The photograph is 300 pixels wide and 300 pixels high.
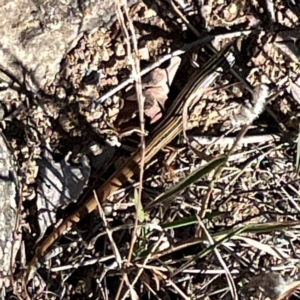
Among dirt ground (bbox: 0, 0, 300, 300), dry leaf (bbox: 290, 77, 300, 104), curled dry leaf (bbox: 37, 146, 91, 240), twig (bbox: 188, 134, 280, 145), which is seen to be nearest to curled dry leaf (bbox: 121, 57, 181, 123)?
dirt ground (bbox: 0, 0, 300, 300)

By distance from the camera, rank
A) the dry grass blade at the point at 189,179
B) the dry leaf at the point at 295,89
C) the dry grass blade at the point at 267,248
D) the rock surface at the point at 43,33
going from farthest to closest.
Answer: the dry leaf at the point at 295,89 → the rock surface at the point at 43,33 → the dry grass blade at the point at 267,248 → the dry grass blade at the point at 189,179

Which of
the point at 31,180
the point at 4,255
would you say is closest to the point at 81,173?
the point at 31,180

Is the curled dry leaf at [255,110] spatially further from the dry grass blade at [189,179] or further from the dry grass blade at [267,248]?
the dry grass blade at [267,248]

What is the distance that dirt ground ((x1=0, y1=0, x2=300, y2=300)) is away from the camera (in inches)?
82.9

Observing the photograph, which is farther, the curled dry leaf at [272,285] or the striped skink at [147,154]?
the striped skink at [147,154]

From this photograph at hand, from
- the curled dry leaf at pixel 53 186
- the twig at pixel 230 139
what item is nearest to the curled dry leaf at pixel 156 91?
the twig at pixel 230 139

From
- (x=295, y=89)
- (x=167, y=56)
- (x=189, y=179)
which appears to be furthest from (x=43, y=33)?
(x=295, y=89)

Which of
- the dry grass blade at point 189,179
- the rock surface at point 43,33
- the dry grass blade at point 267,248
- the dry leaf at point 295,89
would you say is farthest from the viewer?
the dry leaf at point 295,89

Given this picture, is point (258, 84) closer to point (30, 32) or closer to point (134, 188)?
point (134, 188)

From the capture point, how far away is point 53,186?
2.12 meters

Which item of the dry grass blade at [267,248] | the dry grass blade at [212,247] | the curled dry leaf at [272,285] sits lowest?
the curled dry leaf at [272,285]

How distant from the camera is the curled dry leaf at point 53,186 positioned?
2117 mm

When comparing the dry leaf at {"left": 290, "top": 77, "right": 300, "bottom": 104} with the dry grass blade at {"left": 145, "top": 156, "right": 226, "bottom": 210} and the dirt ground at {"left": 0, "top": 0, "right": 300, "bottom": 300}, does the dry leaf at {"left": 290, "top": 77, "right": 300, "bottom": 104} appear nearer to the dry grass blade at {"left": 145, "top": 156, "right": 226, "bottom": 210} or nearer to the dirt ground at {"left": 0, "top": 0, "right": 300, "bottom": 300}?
the dirt ground at {"left": 0, "top": 0, "right": 300, "bottom": 300}

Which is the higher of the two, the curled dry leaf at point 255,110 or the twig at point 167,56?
the twig at point 167,56
